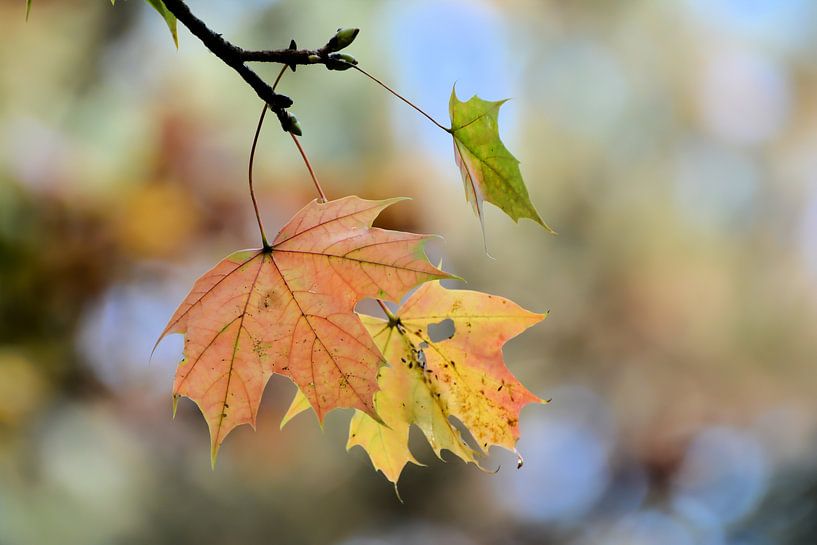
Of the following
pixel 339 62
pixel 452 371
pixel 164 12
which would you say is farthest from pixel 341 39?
pixel 452 371

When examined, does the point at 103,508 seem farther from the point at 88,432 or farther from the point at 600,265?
the point at 600,265

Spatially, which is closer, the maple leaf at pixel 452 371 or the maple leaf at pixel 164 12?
the maple leaf at pixel 164 12

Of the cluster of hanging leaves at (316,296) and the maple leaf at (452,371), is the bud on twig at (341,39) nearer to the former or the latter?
the cluster of hanging leaves at (316,296)

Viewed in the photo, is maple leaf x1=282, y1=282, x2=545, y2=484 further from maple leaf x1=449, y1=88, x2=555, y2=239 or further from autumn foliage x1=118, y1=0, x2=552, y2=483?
maple leaf x1=449, y1=88, x2=555, y2=239

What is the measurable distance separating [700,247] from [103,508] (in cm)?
384

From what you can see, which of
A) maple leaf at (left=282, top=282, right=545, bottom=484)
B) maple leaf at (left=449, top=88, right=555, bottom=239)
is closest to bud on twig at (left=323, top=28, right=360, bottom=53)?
maple leaf at (left=449, top=88, right=555, bottom=239)

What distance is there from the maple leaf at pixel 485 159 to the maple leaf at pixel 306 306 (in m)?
0.10

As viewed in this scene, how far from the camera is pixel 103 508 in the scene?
3754 millimetres

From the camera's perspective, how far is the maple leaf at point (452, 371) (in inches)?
34.4

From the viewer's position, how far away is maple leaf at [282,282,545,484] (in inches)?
34.4

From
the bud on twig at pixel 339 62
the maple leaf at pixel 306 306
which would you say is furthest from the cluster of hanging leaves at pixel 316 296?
the bud on twig at pixel 339 62

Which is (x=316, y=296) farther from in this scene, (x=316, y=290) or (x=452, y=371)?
(x=452, y=371)

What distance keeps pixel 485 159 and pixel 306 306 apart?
255mm

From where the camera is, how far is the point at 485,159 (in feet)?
2.56
